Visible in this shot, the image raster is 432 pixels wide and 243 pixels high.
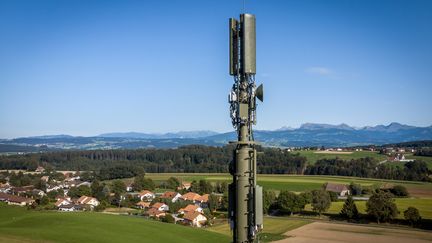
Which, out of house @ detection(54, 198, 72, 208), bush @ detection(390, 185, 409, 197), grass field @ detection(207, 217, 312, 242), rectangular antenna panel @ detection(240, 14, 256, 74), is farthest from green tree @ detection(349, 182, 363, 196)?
rectangular antenna panel @ detection(240, 14, 256, 74)

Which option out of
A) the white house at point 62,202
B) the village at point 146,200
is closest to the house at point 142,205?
the village at point 146,200

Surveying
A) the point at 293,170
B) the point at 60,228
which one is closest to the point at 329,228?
the point at 60,228

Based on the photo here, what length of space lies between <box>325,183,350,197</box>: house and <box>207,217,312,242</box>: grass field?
3376cm

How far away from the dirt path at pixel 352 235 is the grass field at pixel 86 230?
1087 centimetres

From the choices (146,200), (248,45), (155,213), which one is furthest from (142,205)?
(248,45)

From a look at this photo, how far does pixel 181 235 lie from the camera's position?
52.4 m

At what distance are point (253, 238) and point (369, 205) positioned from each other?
203ft

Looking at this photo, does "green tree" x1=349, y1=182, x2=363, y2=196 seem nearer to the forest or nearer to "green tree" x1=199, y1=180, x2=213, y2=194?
the forest

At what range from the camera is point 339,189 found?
10388 cm

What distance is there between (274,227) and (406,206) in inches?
1175

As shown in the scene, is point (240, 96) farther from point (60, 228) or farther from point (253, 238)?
point (60, 228)

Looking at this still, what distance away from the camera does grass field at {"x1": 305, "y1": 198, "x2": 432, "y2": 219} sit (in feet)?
238

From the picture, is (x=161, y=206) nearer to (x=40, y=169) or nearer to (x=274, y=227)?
(x=274, y=227)

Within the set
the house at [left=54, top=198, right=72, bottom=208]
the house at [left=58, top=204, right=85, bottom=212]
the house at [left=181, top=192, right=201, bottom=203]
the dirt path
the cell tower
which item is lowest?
the house at [left=58, top=204, right=85, bottom=212]
